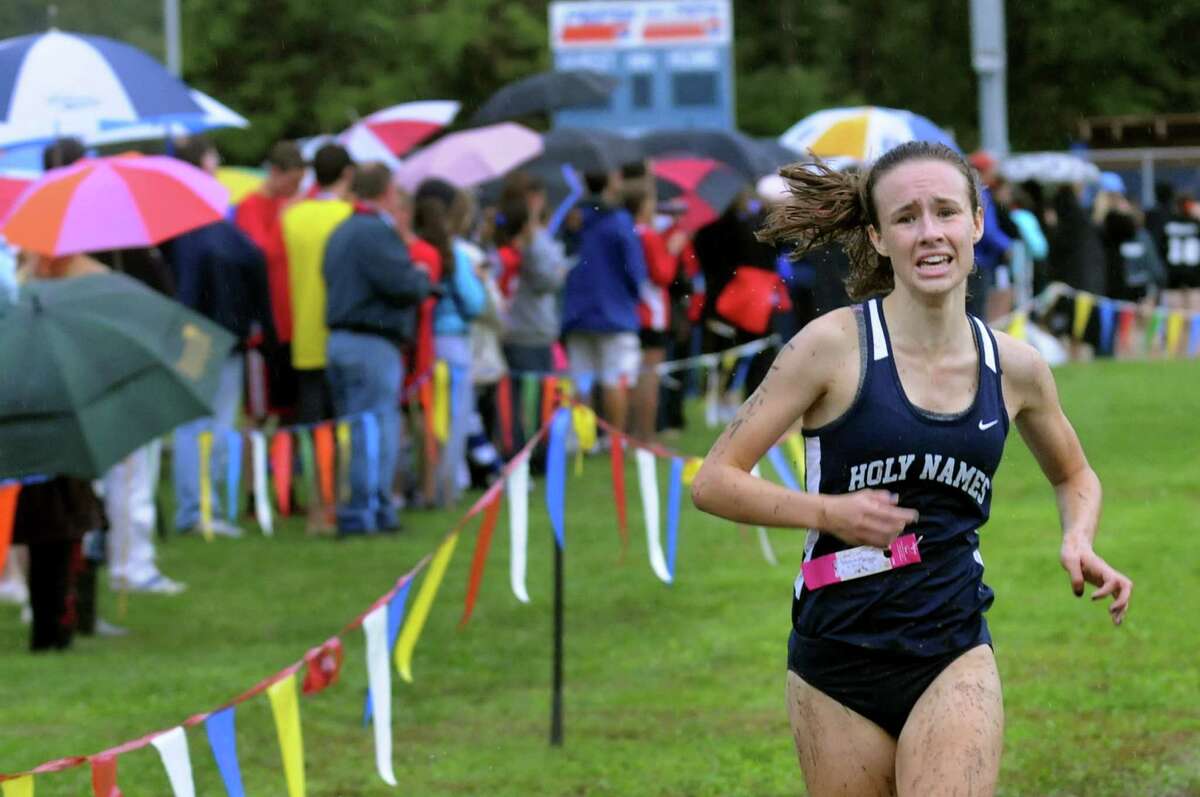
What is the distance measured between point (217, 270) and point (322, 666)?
6.03m

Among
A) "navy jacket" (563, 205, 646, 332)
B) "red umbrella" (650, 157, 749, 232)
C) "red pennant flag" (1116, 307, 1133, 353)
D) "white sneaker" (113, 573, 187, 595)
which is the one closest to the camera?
"white sneaker" (113, 573, 187, 595)

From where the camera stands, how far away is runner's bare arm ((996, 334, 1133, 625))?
452 centimetres

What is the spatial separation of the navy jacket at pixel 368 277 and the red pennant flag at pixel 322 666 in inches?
216

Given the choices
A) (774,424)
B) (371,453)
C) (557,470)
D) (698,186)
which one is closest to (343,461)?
(371,453)

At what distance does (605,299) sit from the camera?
1480 centimetres

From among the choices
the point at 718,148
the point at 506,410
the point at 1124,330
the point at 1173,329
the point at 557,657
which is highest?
the point at 718,148

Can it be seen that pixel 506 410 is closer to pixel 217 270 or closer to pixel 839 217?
pixel 217 270

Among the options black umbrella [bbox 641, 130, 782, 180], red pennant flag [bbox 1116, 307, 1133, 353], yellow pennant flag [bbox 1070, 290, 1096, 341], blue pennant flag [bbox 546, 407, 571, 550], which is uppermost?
black umbrella [bbox 641, 130, 782, 180]

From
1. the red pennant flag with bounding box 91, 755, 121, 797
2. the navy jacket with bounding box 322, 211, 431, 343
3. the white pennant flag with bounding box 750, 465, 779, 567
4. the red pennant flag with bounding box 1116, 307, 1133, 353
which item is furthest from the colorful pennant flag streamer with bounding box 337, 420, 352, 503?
the red pennant flag with bounding box 1116, 307, 1133, 353

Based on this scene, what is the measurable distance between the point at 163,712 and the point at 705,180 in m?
10.3

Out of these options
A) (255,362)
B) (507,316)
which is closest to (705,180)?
(507,316)

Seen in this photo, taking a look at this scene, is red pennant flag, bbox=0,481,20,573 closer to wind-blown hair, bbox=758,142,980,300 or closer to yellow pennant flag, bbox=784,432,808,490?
yellow pennant flag, bbox=784,432,808,490

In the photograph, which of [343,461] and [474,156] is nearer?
[343,461]

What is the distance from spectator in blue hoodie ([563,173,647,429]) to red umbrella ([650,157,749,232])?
1994 mm
